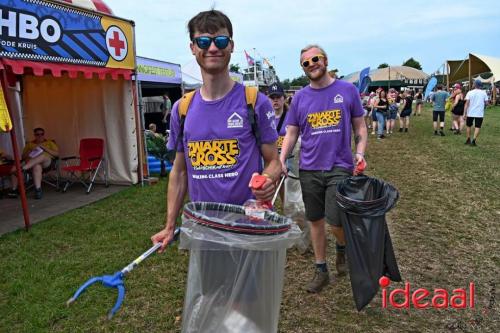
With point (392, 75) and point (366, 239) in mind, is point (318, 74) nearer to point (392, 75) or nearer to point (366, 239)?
point (366, 239)

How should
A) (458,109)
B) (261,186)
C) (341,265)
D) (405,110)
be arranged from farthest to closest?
(405,110)
(458,109)
(341,265)
(261,186)

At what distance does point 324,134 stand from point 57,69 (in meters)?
4.49

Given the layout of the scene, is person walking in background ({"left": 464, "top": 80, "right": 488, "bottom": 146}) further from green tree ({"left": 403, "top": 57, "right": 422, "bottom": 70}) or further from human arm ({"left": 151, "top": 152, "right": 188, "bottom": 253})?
green tree ({"left": 403, "top": 57, "right": 422, "bottom": 70})

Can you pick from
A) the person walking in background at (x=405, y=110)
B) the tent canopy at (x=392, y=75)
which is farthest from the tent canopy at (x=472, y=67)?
the person walking in background at (x=405, y=110)

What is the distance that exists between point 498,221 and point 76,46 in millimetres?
6457

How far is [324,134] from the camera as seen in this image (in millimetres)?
3123

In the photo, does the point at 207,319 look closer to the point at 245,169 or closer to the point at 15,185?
the point at 245,169

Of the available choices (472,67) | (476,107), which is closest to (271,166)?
(476,107)

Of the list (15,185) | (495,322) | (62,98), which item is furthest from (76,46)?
(495,322)

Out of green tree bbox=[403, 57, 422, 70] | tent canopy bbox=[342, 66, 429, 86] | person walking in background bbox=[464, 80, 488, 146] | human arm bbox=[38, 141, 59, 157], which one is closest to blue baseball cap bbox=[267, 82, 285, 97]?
human arm bbox=[38, 141, 59, 157]

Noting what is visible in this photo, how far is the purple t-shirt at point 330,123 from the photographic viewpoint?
3109mm

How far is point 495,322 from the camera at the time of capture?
2.83 meters

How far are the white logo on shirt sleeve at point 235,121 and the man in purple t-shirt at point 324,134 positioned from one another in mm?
1325

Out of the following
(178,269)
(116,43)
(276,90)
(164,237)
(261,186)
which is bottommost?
(178,269)
